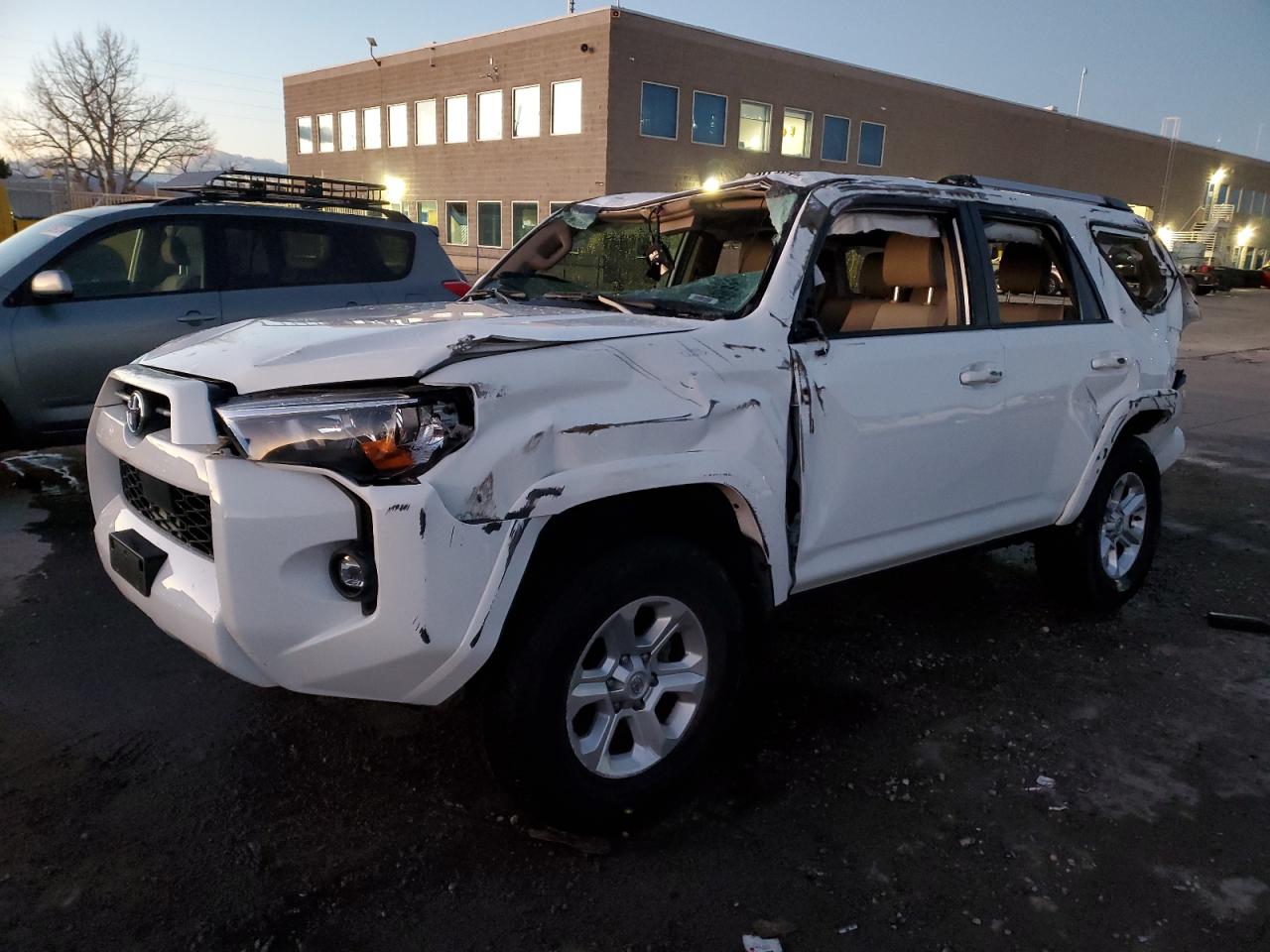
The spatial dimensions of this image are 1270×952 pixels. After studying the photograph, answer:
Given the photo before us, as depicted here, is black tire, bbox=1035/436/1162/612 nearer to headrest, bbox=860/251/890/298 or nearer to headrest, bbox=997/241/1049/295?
headrest, bbox=997/241/1049/295

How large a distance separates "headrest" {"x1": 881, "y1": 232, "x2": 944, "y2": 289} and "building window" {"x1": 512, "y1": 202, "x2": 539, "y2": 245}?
27904 mm

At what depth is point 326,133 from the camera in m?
37.4

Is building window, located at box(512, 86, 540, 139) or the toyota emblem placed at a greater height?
building window, located at box(512, 86, 540, 139)

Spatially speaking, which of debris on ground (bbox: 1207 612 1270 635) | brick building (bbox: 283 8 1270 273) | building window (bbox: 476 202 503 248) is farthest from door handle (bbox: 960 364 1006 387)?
building window (bbox: 476 202 503 248)

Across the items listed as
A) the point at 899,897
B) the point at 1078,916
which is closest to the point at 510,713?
the point at 899,897

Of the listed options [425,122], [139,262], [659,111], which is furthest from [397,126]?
[139,262]

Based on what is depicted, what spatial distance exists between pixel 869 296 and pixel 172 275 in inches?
173

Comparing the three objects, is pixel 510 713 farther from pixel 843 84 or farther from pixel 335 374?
pixel 843 84

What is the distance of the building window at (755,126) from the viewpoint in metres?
30.1

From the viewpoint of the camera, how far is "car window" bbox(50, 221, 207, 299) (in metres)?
5.55

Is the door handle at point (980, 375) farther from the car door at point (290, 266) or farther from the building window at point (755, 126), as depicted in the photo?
the building window at point (755, 126)

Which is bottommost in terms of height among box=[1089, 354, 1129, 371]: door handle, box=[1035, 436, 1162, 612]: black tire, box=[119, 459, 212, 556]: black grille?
box=[1035, 436, 1162, 612]: black tire

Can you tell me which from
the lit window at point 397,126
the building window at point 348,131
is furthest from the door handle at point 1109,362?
the building window at point 348,131

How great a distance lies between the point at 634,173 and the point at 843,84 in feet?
30.8
